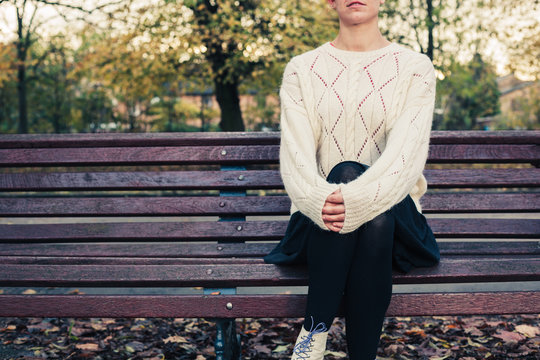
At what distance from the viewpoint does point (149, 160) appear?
3252 millimetres

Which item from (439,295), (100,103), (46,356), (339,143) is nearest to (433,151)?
(339,143)

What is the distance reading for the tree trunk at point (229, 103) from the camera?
1608cm

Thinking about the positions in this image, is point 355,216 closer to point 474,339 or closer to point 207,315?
point 207,315

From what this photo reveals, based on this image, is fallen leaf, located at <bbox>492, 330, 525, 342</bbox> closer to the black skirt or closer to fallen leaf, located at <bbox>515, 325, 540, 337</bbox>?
fallen leaf, located at <bbox>515, 325, 540, 337</bbox>

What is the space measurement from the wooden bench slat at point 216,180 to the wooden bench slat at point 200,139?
6.5 inches

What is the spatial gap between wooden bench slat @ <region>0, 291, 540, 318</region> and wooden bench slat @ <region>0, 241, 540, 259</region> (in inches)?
16.5

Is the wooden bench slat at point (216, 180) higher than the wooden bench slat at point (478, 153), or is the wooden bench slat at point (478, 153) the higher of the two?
the wooden bench slat at point (478, 153)

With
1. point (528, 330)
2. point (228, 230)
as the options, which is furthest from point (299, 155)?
point (528, 330)

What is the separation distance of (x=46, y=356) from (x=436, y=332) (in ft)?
7.87

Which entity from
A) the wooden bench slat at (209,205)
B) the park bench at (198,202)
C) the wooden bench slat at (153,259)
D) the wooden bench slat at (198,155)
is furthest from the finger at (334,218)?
the wooden bench slat at (198,155)

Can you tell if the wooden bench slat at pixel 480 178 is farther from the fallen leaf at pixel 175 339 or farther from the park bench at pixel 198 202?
the fallen leaf at pixel 175 339

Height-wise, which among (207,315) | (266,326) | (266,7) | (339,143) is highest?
(266,7)

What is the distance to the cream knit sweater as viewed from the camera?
250 cm

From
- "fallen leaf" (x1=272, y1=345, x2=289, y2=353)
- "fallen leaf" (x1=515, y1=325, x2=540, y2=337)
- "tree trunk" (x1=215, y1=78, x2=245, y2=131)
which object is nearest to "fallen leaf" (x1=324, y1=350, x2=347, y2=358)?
"fallen leaf" (x1=272, y1=345, x2=289, y2=353)
